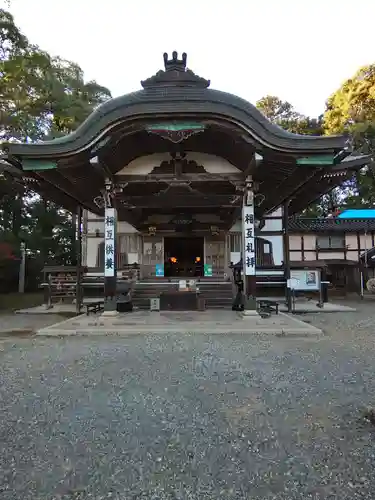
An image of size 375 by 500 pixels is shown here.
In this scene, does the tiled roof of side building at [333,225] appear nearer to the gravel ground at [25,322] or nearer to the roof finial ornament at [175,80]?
the roof finial ornament at [175,80]

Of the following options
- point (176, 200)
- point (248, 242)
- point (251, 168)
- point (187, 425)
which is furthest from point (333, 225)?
point (187, 425)

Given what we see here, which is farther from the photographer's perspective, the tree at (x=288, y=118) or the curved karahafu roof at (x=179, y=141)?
the tree at (x=288, y=118)

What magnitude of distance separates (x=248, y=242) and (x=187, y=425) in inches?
285

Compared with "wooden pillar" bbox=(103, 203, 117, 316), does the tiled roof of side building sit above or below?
above

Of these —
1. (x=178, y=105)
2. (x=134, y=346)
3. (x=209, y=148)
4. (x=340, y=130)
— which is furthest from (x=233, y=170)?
(x=340, y=130)

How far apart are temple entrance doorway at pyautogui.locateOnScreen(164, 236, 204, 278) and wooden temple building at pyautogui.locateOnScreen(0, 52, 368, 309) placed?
156 inches

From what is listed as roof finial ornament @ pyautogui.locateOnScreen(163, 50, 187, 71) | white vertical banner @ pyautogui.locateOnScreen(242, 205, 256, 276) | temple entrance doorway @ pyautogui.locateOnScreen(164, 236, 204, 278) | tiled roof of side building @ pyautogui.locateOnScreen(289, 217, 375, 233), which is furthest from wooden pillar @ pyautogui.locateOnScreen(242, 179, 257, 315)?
tiled roof of side building @ pyautogui.locateOnScreen(289, 217, 375, 233)

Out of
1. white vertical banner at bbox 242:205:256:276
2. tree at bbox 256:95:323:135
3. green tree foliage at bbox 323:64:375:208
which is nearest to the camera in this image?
white vertical banner at bbox 242:205:256:276

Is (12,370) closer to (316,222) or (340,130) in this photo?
(316,222)

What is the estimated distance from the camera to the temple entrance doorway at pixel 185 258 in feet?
61.1

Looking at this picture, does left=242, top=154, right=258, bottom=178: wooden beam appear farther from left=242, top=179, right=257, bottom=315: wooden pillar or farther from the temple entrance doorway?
the temple entrance doorway

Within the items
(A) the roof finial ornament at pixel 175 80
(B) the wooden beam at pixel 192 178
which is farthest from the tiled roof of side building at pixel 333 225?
(A) the roof finial ornament at pixel 175 80

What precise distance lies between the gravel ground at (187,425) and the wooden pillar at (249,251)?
3849 mm

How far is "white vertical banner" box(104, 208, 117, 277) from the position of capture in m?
10.2
